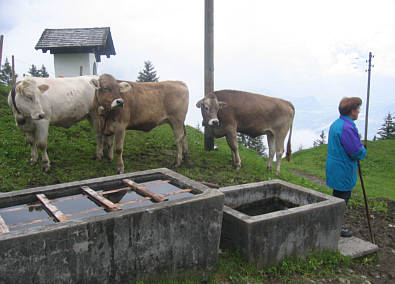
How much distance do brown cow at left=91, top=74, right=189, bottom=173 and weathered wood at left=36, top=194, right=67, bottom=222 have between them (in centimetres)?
297

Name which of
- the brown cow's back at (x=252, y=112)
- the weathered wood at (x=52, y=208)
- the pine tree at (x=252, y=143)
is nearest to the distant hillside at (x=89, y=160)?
the brown cow's back at (x=252, y=112)

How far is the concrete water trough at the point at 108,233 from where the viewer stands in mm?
2809

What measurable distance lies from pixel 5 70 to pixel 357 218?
165 feet

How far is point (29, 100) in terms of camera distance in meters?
6.50

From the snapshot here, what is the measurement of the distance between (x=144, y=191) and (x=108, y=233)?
3.11ft

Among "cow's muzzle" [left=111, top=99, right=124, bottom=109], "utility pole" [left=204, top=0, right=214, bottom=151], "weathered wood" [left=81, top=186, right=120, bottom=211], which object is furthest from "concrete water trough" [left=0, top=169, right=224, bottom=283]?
"utility pole" [left=204, top=0, right=214, bottom=151]

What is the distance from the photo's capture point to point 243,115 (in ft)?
27.2

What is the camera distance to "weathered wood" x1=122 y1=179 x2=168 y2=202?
3.74 m

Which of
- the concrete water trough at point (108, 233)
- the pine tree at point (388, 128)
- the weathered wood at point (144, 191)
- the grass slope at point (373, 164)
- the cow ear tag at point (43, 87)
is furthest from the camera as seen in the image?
the pine tree at point (388, 128)

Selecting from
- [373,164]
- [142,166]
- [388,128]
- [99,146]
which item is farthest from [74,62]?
[388,128]

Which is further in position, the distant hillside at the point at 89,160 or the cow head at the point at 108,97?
the distant hillside at the point at 89,160

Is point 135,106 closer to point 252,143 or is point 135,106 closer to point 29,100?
point 29,100

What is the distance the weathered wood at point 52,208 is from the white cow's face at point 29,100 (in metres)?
3.05

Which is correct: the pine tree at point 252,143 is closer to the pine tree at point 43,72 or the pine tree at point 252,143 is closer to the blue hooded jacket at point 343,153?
the pine tree at point 43,72
